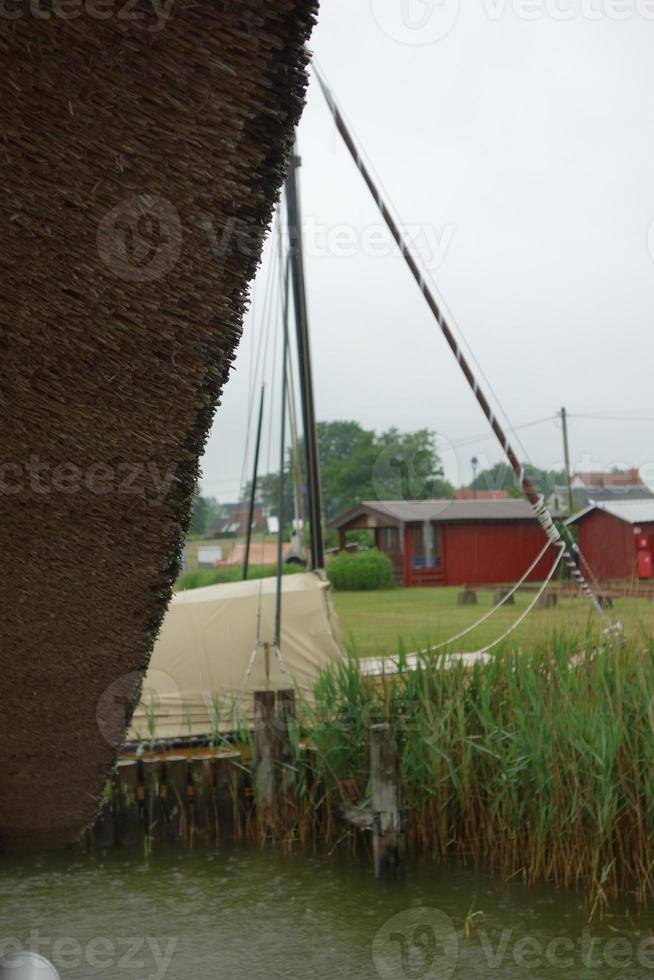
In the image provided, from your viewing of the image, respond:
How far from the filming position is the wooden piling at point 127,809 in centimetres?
720

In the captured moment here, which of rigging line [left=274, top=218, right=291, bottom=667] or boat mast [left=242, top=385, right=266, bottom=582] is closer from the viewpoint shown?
rigging line [left=274, top=218, right=291, bottom=667]

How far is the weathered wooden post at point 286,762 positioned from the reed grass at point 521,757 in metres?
0.13

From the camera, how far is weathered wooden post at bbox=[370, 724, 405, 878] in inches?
237

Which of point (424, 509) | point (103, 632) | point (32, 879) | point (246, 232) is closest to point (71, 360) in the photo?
point (246, 232)

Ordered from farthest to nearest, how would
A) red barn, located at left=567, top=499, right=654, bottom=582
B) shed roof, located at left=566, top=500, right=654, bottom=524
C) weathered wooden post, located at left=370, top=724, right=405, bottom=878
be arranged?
shed roof, located at left=566, top=500, right=654, bottom=524
red barn, located at left=567, top=499, right=654, bottom=582
weathered wooden post, located at left=370, top=724, right=405, bottom=878

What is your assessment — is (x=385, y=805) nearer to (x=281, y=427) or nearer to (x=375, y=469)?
(x=281, y=427)

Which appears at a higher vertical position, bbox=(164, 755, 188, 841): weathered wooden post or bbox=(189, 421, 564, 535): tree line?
bbox=(189, 421, 564, 535): tree line

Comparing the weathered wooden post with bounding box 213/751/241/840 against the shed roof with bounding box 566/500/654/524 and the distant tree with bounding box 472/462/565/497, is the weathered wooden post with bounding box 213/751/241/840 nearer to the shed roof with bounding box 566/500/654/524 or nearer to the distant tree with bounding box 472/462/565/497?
the shed roof with bounding box 566/500/654/524

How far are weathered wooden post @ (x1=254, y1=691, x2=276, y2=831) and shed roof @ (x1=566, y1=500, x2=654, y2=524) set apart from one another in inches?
812

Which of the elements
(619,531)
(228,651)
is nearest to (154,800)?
(228,651)

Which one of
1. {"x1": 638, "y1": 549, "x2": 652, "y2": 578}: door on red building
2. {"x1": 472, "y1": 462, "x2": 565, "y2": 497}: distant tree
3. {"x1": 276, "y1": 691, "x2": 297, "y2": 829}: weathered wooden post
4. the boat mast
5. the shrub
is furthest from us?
{"x1": 472, "y1": 462, "x2": 565, "y2": 497}: distant tree

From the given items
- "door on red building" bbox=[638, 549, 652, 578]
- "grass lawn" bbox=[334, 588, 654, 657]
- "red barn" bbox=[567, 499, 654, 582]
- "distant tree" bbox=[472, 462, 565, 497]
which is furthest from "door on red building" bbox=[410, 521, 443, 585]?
"distant tree" bbox=[472, 462, 565, 497]

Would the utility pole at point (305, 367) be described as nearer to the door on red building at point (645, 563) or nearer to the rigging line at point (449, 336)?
→ the rigging line at point (449, 336)

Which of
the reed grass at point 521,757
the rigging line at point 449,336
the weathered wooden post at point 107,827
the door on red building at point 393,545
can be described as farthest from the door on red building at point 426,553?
the reed grass at point 521,757
